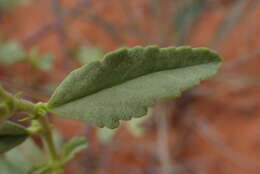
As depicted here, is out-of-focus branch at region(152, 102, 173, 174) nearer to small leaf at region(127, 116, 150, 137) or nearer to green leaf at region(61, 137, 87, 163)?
small leaf at region(127, 116, 150, 137)

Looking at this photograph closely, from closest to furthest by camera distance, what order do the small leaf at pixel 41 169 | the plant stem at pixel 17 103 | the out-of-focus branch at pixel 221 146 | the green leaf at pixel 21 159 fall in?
the plant stem at pixel 17 103 → the small leaf at pixel 41 169 → the green leaf at pixel 21 159 → the out-of-focus branch at pixel 221 146

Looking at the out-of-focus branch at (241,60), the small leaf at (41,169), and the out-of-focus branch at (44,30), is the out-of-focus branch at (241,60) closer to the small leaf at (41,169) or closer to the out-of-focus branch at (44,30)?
the out-of-focus branch at (44,30)

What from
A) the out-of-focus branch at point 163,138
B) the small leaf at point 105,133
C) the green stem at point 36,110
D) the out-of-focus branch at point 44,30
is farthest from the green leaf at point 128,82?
the out-of-focus branch at point 44,30

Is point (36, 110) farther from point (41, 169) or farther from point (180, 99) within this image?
point (180, 99)

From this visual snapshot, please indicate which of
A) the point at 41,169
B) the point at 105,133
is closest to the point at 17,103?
the point at 41,169

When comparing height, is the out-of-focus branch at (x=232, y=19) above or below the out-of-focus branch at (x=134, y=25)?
below

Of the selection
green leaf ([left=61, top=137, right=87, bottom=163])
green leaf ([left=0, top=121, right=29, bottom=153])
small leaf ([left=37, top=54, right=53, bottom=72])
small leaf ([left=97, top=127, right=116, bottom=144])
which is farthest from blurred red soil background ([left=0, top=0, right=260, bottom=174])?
green leaf ([left=0, top=121, right=29, bottom=153])

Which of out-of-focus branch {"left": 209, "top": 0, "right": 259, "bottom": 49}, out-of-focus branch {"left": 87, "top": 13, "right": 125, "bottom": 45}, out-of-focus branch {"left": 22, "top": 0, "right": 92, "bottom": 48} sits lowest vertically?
out-of-focus branch {"left": 209, "top": 0, "right": 259, "bottom": 49}
